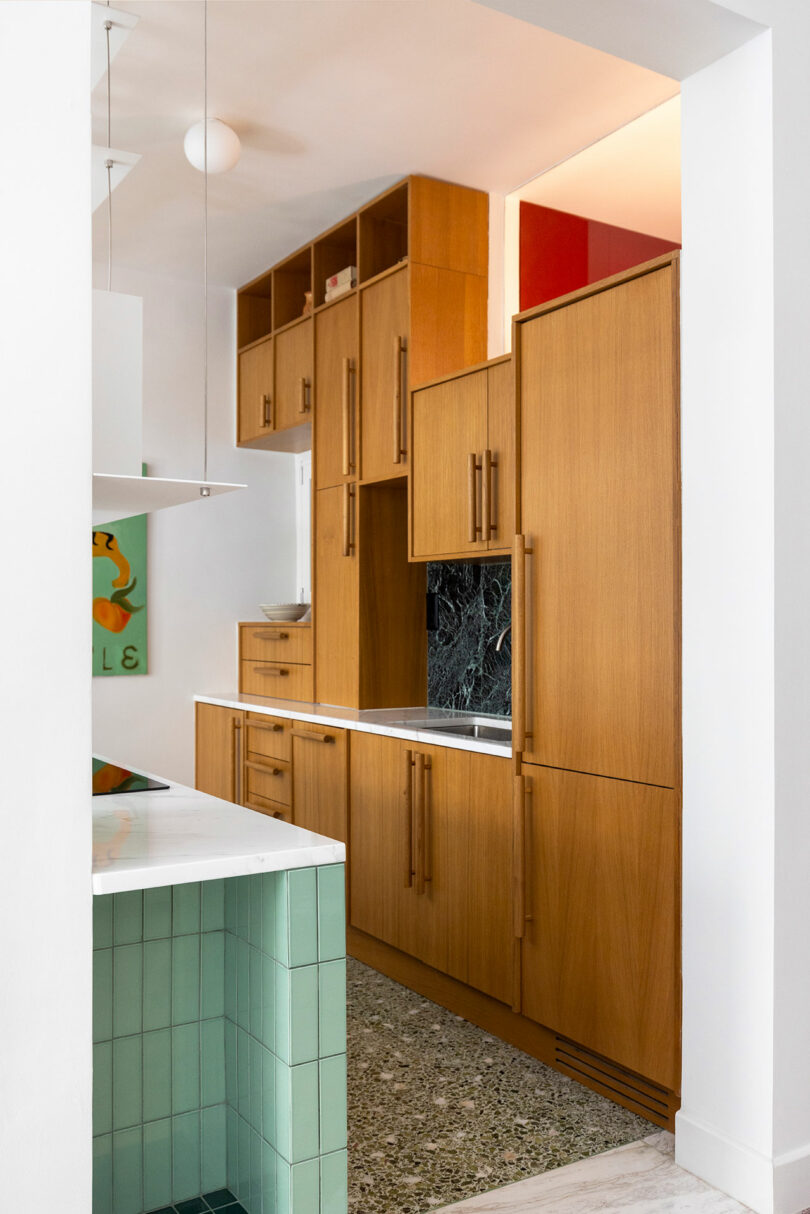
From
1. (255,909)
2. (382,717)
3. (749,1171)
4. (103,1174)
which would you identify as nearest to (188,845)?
(255,909)

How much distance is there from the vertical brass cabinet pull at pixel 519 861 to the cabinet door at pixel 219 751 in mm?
2004

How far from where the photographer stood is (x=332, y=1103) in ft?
5.49

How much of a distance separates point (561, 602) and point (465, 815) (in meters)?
0.78

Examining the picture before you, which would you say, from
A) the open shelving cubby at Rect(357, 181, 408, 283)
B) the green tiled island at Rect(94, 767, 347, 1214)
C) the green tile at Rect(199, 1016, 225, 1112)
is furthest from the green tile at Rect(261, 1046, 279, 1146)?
the open shelving cubby at Rect(357, 181, 408, 283)

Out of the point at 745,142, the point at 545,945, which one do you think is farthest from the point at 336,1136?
the point at 745,142

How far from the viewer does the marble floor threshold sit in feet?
6.79

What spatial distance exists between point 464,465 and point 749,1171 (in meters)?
2.11

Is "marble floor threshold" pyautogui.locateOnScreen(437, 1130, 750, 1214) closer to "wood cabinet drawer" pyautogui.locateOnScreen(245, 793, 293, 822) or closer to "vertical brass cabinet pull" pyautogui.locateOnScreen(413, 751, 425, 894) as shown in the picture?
"vertical brass cabinet pull" pyautogui.locateOnScreen(413, 751, 425, 894)

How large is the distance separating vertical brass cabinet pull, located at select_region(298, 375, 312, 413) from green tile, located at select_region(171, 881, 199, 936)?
114 inches

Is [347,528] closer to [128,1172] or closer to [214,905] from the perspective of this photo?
[214,905]

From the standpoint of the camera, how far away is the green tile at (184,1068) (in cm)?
192

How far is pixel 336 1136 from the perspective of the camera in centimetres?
167
